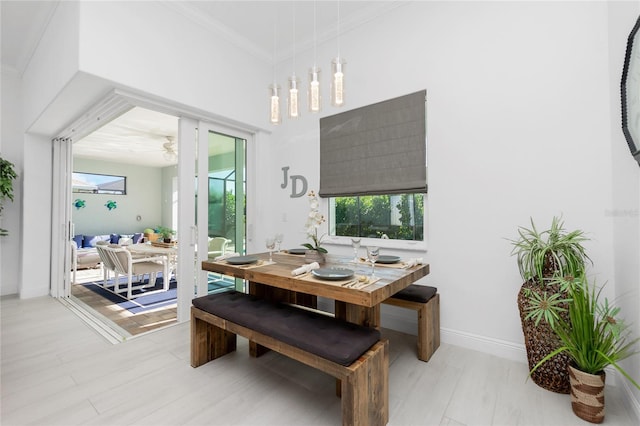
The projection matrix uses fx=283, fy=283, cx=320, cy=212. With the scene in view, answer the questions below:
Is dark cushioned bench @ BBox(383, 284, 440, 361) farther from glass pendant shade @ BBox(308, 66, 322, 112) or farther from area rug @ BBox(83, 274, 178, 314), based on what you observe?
area rug @ BBox(83, 274, 178, 314)

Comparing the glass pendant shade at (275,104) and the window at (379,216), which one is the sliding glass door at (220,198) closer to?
the window at (379,216)

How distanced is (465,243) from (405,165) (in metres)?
0.86

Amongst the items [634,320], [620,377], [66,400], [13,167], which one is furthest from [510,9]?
[13,167]

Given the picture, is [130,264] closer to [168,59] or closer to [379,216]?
[168,59]

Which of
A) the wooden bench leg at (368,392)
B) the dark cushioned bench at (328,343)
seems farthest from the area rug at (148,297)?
the wooden bench leg at (368,392)

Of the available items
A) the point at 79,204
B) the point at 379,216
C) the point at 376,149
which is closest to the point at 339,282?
the point at 379,216

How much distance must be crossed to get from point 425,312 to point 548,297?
2.54ft

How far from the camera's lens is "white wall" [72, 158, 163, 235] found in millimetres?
7668

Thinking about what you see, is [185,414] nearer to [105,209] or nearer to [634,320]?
[634,320]

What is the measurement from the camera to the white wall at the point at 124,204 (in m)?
7.67

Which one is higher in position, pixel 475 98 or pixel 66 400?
pixel 475 98

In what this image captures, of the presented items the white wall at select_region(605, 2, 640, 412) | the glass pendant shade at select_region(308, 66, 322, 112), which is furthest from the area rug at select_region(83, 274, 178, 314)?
the white wall at select_region(605, 2, 640, 412)

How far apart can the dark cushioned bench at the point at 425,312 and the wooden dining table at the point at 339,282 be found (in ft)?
0.93

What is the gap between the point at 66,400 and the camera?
5.64 ft
